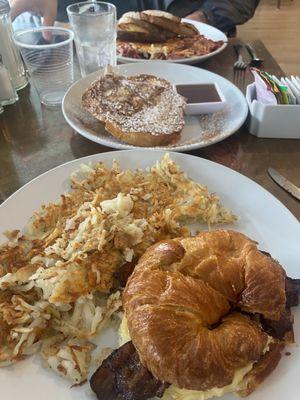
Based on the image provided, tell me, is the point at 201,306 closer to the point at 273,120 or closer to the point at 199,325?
the point at 199,325

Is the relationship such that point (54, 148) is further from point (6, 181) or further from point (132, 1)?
point (132, 1)

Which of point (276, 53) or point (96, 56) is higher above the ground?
point (96, 56)

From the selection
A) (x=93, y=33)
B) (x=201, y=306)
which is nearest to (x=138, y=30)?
(x=93, y=33)

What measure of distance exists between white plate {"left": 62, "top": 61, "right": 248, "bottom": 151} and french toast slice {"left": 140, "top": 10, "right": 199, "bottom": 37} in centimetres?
43

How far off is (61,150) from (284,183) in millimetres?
961

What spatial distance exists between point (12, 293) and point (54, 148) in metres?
0.80

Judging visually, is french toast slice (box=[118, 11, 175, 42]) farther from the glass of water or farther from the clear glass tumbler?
the clear glass tumbler

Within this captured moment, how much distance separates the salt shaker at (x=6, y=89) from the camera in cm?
179

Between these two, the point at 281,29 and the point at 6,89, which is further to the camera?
the point at 281,29

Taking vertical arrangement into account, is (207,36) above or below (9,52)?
below

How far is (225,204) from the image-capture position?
1377 mm

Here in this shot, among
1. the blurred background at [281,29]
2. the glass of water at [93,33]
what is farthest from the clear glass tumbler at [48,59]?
the blurred background at [281,29]

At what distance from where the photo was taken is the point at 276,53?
5.00 m

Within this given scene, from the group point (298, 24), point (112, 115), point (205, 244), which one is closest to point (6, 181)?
point (112, 115)
